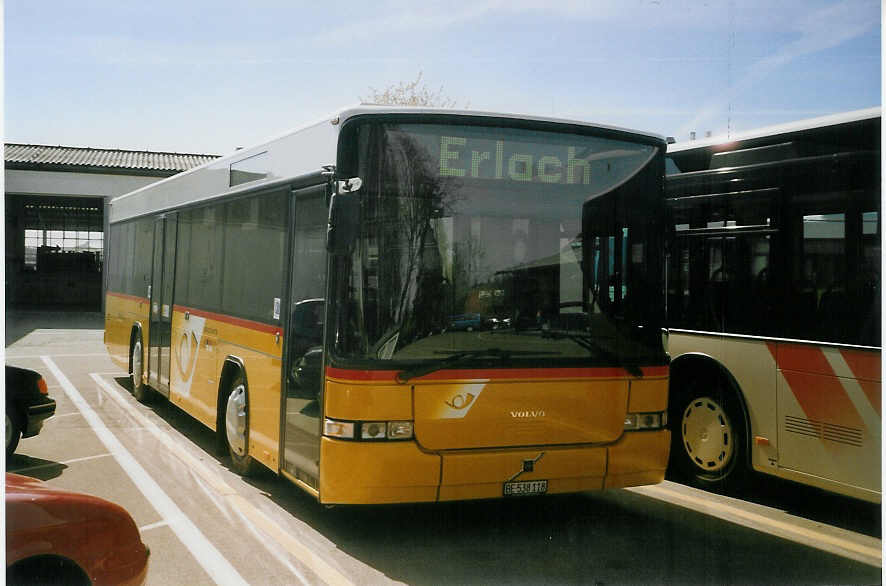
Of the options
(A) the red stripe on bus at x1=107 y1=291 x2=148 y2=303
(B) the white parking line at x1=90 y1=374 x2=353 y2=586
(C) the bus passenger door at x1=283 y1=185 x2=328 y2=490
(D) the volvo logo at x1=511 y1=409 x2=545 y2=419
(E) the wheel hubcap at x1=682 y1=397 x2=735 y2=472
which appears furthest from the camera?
(A) the red stripe on bus at x1=107 y1=291 x2=148 y2=303

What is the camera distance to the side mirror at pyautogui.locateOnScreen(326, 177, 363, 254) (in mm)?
5613

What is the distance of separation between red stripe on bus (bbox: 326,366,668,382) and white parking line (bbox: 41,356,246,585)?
1317mm

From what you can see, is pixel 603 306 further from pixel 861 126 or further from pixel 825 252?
pixel 861 126

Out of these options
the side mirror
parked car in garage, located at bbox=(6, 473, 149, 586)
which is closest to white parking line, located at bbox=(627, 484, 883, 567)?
the side mirror

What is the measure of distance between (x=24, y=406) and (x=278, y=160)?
3.20 meters

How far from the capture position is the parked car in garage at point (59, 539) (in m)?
3.86

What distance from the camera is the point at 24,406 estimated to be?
321 inches

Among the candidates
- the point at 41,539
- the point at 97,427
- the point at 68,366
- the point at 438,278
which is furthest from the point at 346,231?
the point at 68,366

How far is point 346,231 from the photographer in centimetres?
562

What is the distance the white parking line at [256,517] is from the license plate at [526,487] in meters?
1.23

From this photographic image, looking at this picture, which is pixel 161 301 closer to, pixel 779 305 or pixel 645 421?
pixel 645 421

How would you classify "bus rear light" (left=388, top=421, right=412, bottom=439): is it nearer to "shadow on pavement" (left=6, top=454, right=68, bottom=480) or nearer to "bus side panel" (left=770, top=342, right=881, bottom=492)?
"bus side panel" (left=770, top=342, right=881, bottom=492)

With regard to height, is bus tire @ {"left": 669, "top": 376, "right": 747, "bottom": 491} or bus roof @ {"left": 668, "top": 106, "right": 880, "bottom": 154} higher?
bus roof @ {"left": 668, "top": 106, "right": 880, "bottom": 154}

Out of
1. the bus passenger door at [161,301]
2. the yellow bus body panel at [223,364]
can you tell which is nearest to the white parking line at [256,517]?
the yellow bus body panel at [223,364]
